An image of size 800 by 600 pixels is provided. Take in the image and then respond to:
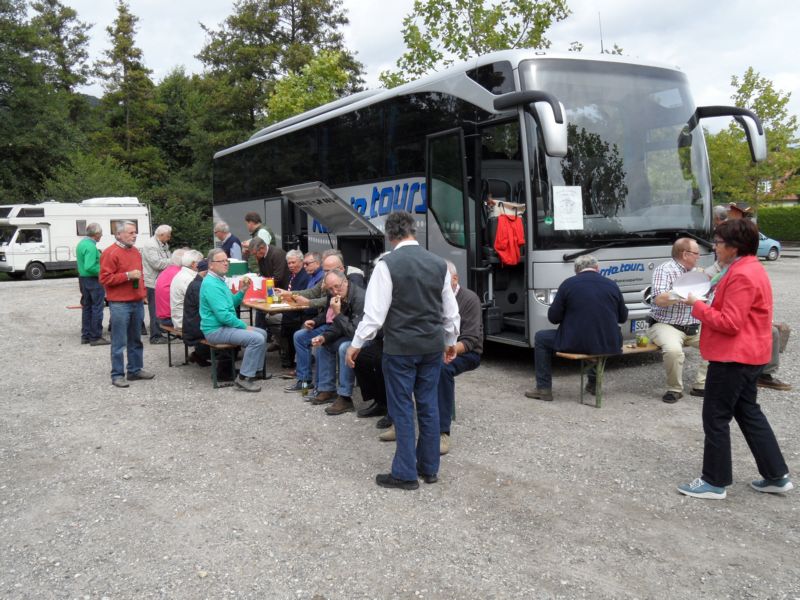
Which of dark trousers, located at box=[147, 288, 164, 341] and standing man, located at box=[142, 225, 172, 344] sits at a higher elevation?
standing man, located at box=[142, 225, 172, 344]

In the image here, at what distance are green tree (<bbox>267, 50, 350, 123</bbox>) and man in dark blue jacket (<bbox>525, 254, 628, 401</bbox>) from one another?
18109 mm

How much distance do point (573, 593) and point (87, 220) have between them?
26.6 meters

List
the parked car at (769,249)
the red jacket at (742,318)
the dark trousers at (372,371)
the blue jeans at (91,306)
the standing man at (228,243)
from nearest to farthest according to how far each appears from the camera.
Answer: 1. the red jacket at (742,318)
2. the dark trousers at (372,371)
3. the blue jeans at (91,306)
4. the standing man at (228,243)
5. the parked car at (769,249)

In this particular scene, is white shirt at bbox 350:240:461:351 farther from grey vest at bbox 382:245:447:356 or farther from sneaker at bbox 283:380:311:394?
sneaker at bbox 283:380:311:394

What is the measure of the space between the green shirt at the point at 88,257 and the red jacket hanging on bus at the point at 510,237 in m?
6.22

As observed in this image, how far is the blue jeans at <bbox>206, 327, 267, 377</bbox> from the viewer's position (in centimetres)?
761

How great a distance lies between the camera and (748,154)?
29.4 metres

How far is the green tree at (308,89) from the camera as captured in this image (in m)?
23.2

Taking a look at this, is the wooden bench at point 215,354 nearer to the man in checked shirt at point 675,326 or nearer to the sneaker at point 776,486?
the man in checked shirt at point 675,326

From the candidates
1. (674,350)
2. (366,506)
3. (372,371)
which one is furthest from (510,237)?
(366,506)

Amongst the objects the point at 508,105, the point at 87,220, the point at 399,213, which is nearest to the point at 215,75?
the point at 87,220

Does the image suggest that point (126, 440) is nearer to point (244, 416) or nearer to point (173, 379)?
point (244, 416)

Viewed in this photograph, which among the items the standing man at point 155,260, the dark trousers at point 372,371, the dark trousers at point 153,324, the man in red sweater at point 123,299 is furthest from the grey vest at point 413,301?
the dark trousers at point 153,324

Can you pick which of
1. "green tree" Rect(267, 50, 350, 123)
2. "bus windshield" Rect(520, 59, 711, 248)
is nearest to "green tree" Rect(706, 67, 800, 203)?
"green tree" Rect(267, 50, 350, 123)
